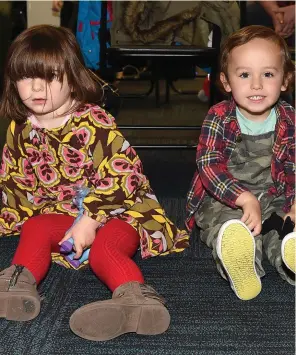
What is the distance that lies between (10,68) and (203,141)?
0.48m

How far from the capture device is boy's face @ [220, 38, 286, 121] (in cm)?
159

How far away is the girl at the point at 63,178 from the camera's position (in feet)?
4.57

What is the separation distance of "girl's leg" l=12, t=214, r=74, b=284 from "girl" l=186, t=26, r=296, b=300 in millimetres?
342

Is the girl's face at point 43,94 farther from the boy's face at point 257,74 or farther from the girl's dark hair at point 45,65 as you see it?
the boy's face at point 257,74

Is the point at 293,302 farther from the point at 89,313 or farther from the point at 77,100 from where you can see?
the point at 77,100

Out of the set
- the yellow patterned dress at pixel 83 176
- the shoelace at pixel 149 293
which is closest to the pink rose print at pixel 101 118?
the yellow patterned dress at pixel 83 176

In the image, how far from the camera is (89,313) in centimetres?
118

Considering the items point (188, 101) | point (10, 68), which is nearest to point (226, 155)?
point (10, 68)

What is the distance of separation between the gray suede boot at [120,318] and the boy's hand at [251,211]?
34 centimetres

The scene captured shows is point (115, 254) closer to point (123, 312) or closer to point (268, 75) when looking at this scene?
point (123, 312)

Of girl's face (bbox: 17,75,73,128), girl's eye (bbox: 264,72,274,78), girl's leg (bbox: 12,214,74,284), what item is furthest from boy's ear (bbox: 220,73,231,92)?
girl's leg (bbox: 12,214,74,284)

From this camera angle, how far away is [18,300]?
4.18 feet

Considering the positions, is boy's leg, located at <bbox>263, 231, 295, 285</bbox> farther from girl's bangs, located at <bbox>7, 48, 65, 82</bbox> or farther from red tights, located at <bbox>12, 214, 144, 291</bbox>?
girl's bangs, located at <bbox>7, 48, 65, 82</bbox>

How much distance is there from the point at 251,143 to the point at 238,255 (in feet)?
1.28
